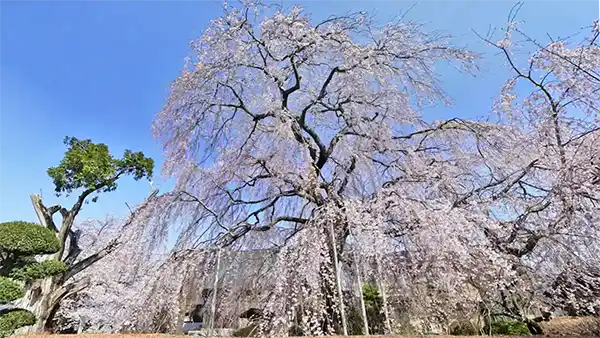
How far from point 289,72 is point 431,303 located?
4.73 m

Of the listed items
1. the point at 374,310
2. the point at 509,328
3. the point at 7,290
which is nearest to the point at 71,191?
the point at 7,290

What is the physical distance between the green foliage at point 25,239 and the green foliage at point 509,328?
25.4ft

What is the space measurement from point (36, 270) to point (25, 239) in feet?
2.38

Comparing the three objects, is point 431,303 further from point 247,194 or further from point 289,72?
point 289,72

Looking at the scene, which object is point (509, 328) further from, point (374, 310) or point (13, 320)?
point (13, 320)

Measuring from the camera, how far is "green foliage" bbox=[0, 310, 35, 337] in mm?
5121

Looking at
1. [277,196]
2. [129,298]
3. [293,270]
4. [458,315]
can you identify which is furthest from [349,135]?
[129,298]

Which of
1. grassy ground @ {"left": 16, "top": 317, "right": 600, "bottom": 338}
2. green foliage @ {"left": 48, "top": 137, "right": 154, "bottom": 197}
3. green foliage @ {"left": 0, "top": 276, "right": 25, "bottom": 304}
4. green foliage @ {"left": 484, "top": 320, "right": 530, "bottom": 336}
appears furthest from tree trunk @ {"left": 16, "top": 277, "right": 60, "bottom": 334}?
green foliage @ {"left": 484, "top": 320, "right": 530, "bottom": 336}

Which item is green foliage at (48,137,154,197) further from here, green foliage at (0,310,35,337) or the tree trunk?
green foliage at (0,310,35,337)

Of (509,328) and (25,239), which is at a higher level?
(25,239)

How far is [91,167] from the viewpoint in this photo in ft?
29.7

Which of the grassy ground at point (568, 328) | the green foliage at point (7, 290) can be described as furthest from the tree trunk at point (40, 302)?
the grassy ground at point (568, 328)

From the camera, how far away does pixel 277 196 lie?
652cm

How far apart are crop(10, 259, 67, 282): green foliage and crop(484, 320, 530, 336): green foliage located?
7810mm
